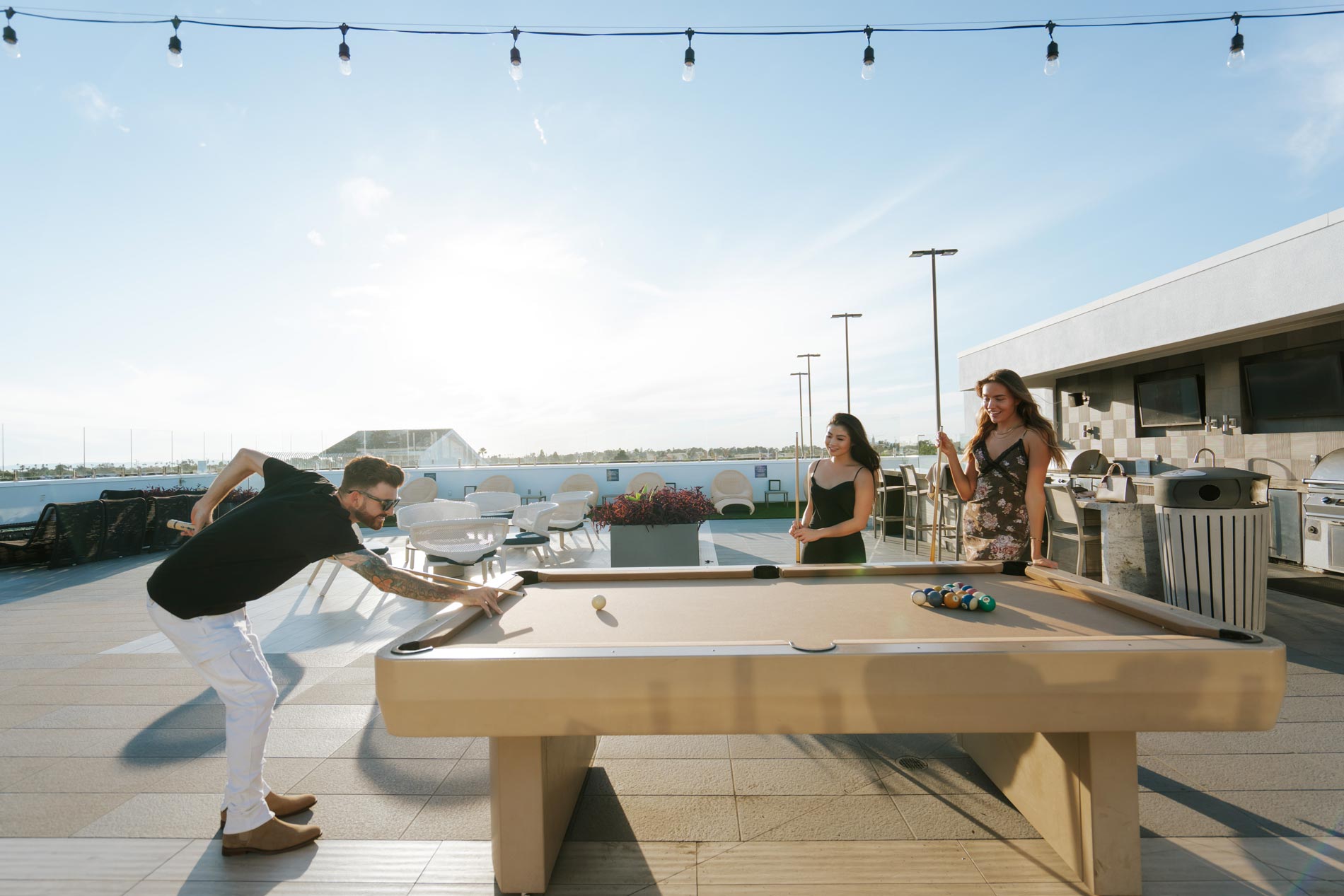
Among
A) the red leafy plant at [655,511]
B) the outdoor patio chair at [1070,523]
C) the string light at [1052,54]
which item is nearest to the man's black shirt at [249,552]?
the red leafy plant at [655,511]

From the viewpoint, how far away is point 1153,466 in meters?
8.80

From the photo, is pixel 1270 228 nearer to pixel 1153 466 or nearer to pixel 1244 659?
pixel 1153 466

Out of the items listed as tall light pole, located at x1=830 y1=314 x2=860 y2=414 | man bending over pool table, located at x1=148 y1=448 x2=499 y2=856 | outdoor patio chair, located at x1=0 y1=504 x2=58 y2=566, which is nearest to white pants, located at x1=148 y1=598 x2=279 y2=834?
man bending over pool table, located at x1=148 y1=448 x2=499 y2=856

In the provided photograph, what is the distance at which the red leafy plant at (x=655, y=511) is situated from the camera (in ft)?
17.6

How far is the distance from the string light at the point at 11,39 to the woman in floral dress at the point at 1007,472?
242 inches

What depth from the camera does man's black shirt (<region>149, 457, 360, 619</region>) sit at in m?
Result: 1.96

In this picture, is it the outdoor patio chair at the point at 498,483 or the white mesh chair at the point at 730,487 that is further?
the outdoor patio chair at the point at 498,483

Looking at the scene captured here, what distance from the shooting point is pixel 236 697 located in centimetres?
200

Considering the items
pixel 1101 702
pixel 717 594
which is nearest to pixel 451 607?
pixel 717 594

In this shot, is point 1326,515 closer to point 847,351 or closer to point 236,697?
point 236,697

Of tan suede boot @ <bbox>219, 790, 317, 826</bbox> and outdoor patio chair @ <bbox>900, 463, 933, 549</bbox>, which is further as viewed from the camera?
outdoor patio chair @ <bbox>900, 463, 933, 549</bbox>

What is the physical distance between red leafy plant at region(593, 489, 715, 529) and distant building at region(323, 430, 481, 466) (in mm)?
13144

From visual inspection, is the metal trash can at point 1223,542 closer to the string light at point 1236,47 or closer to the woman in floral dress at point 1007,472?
the woman in floral dress at point 1007,472

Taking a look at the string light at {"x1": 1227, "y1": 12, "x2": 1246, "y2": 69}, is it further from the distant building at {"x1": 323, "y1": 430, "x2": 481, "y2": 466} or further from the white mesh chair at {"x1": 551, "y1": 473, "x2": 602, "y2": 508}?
the distant building at {"x1": 323, "y1": 430, "x2": 481, "y2": 466}
